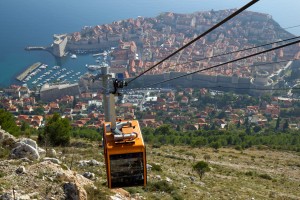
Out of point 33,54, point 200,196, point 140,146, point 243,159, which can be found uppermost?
point 33,54

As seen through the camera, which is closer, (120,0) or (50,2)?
(50,2)

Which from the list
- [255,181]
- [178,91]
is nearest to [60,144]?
[255,181]

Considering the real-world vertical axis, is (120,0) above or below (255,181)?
above

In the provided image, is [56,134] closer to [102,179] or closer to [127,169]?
[102,179]

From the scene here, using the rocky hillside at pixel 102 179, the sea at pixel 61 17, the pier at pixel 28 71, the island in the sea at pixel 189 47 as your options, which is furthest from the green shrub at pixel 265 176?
the pier at pixel 28 71

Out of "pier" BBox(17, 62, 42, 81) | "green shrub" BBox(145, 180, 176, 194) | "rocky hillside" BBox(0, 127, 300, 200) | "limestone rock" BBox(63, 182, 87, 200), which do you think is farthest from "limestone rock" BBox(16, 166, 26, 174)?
"pier" BBox(17, 62, 42, 81)

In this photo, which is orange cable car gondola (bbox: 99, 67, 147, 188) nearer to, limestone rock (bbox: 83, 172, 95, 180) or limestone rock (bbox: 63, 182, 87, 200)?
limestone rock (bbox: 63, 182, 87, 200)

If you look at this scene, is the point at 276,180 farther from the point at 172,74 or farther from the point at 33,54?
the point at 33,54
